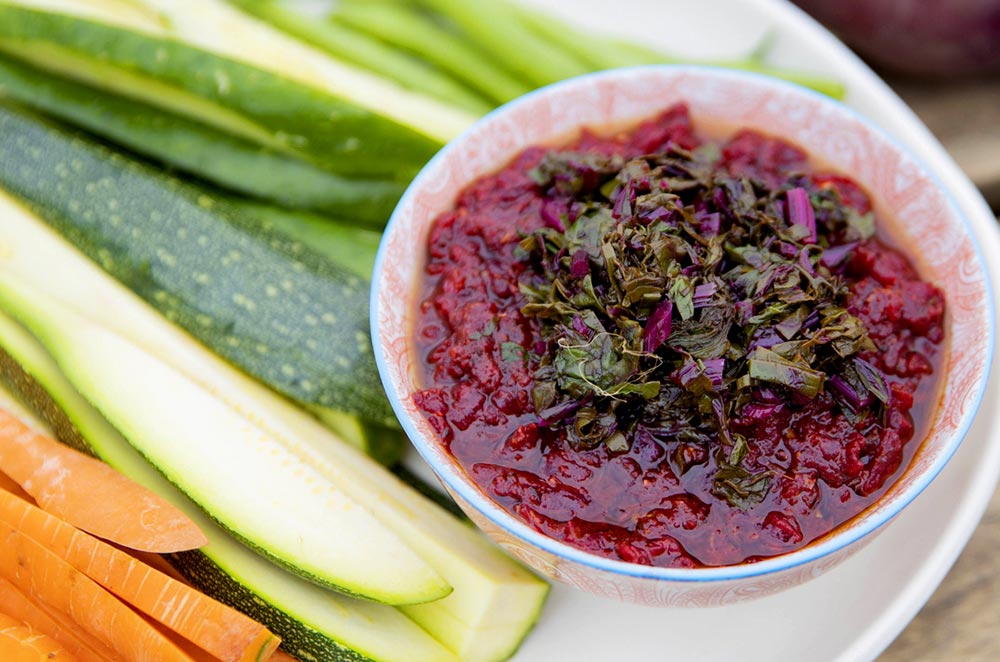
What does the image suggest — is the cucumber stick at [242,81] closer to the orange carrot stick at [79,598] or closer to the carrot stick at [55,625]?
the orange carrot stick at [79,598]

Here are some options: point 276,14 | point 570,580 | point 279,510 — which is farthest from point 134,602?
point 276,14

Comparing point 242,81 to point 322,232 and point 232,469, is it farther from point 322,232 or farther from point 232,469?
point 232,469

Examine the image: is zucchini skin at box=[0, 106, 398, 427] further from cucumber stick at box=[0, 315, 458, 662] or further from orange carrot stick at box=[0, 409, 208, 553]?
orange carrot stick at box=[0, 409, 208, 553]

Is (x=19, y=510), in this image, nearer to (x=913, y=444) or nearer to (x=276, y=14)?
(x=276, y=14)

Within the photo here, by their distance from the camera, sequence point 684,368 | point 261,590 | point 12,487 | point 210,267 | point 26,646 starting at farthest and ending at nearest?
point 210,267
point 12,487
point 261,590
point 26,646
point 684,368

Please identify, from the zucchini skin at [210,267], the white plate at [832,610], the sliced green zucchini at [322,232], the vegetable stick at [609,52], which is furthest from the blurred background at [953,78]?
the sliced green zucchini at [322,232]

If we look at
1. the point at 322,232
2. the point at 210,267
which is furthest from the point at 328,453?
the point at 322,232
